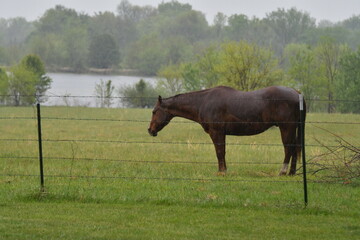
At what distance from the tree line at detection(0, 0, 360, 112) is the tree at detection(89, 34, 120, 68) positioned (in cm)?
19

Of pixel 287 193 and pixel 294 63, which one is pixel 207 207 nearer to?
pixel 287 193

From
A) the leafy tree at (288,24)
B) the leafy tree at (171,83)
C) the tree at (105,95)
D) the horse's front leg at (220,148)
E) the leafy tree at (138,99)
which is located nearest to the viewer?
the horse's front leg at (220,148)

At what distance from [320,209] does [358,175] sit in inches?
102

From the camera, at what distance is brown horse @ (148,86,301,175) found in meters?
13.3

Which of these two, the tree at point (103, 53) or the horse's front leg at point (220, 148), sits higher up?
the tree at point (103, 53)

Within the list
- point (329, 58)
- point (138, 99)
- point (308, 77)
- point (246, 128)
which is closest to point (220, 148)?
point (246, 128)

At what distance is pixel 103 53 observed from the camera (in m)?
122

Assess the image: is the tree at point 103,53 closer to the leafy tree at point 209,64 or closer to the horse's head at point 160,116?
the leafy tree at point 209,64

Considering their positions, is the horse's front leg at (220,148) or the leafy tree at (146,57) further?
the leafy tree at (146,57)

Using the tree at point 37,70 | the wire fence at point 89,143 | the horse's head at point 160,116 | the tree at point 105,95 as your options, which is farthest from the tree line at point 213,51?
the horse's head at point 160,116

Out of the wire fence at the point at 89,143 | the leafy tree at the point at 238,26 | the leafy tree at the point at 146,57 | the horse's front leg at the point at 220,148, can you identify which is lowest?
the wire fence at the point at 89,143

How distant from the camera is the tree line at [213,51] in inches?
1600

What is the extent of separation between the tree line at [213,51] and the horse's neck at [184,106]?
21288 millimetres

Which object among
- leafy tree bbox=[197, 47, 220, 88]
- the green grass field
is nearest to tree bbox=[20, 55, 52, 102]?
leafy tree bbox=[197, 47, 220, 88]
